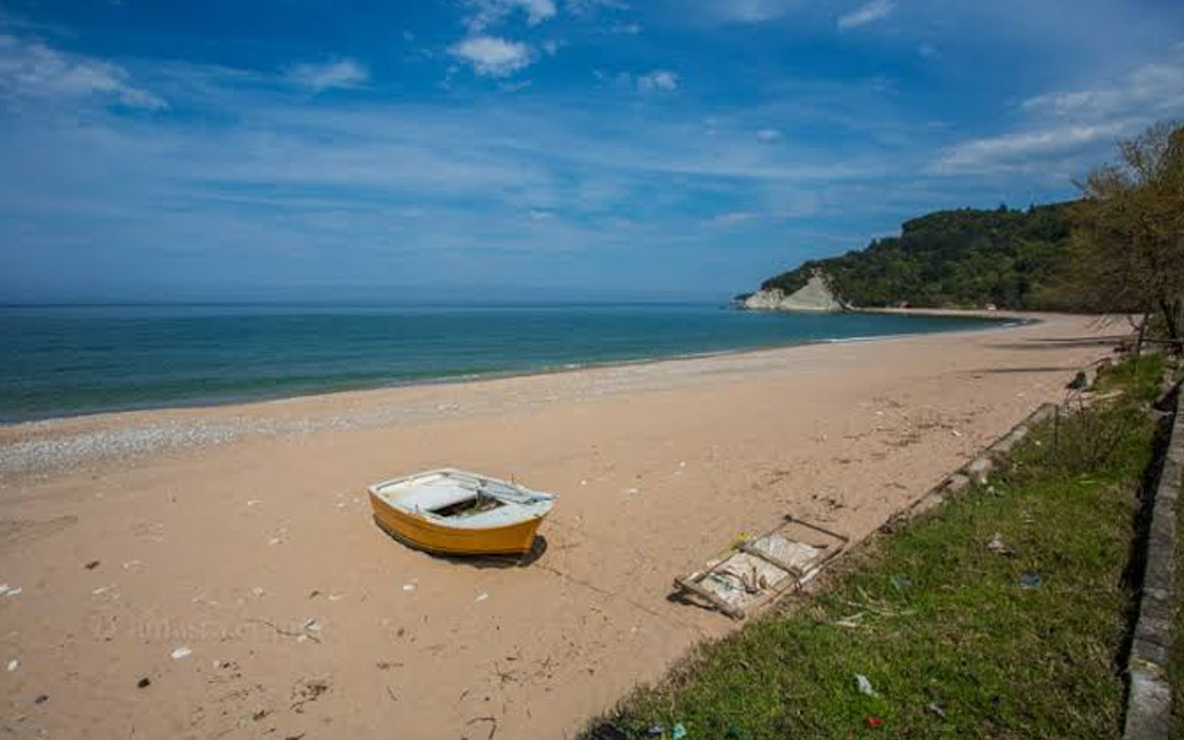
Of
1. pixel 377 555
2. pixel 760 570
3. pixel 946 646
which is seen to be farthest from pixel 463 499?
pixel 946 646

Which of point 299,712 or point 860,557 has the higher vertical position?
point 860,557

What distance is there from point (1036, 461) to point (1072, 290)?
70.8 feet

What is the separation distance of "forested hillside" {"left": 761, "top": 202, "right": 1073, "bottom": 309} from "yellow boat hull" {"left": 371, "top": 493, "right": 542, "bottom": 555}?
344ft

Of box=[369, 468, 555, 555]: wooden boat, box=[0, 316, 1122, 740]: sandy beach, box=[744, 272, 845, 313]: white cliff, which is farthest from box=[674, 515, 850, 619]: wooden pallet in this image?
box=[744, 272, 845, 313]: white cliff

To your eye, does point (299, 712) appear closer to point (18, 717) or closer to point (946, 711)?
point (18, 717)

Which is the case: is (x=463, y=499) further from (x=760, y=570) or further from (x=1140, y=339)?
(x=1140, y=339)

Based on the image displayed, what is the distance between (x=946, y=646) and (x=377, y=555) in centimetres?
702

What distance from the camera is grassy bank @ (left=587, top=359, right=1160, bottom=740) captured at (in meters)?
3.91

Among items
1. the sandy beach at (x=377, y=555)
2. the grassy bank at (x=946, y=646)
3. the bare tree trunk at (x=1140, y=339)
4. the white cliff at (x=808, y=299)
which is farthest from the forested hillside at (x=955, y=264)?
the grassy bank at (x=946, y=646)

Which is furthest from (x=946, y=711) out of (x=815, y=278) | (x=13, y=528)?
(x=815, y=278)

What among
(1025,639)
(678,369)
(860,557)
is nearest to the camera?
(1025,639)

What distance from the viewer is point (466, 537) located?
743 cm

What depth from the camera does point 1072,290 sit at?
81.8ft

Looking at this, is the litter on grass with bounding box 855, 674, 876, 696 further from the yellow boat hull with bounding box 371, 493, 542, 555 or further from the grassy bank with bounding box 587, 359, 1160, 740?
the yellow boat hull with bounding box 371, 493, 542, 555
